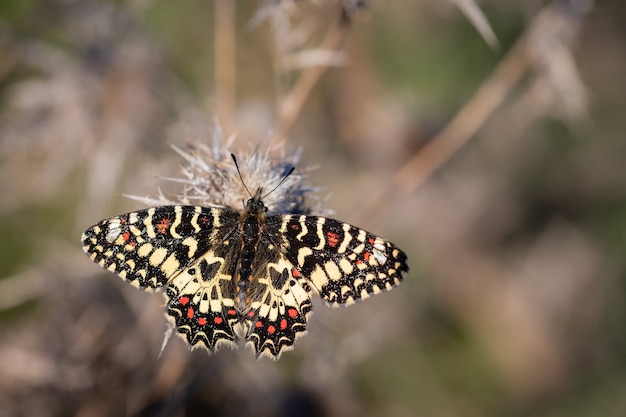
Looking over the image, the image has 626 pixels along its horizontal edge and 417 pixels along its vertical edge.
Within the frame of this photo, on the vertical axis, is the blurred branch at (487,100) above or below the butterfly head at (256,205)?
above

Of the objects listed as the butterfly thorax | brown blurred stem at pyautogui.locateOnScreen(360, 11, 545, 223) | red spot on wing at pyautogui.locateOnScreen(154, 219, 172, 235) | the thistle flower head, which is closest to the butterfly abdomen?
the butterfly thorax

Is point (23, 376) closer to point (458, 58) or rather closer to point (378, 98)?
point (378, 98)

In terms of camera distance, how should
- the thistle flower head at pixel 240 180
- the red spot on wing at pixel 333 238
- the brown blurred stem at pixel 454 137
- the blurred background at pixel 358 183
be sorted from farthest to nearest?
the brown blurred stem at pixel 454 137 < the blurred background at pixel 358 183 < the thistle flower head at pixel 240 180 < the red spot on wing at pixel 333 238

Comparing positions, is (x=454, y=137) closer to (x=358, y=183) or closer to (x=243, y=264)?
(x=358, y=183)

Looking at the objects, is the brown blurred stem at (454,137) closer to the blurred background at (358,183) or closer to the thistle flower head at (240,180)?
the blurred background at (358,183)

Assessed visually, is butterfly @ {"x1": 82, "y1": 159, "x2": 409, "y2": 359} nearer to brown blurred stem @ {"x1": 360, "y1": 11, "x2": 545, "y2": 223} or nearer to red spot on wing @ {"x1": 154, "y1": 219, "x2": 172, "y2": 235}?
red spot on wing @ {"x1": 154, "y1": 219, "x2": 172, "y2": 235}

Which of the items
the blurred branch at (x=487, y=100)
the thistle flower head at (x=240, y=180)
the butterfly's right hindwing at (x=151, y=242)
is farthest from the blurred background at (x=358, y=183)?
the butterfly's right hindwing at (x=151, y=242)
